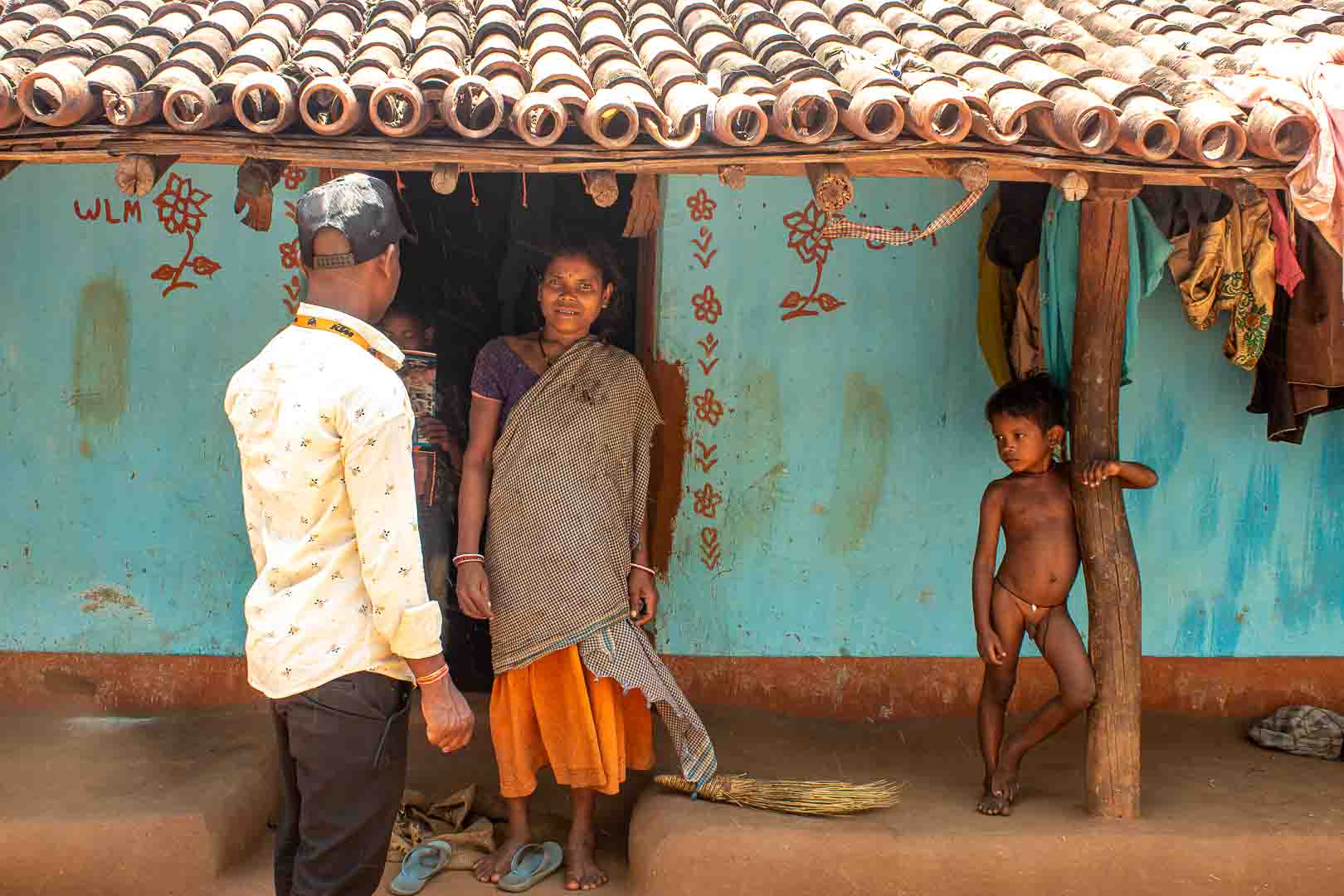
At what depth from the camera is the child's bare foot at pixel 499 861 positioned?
4.50m

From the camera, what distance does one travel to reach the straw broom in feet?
15.0

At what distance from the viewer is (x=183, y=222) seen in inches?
209

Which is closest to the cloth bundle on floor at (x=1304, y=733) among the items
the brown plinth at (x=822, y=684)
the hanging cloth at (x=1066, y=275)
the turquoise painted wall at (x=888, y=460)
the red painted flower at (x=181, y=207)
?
the brown plinth at (x=822, y=684)

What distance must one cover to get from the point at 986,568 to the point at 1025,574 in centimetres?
→ 14

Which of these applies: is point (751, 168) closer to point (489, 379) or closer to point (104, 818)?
point (489, 379)

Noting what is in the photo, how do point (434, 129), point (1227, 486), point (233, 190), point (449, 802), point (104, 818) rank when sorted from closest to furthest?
point (434, 129) → point (104, 818) → point (449, 802) → point (233, 190) → point (1227, 486)

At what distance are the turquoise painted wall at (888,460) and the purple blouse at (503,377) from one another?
97 cm

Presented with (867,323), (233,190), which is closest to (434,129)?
(233,190)

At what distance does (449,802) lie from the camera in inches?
192

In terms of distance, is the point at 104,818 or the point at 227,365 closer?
the point at 104,818

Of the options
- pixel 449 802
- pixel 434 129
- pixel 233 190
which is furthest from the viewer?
pixel 233 190

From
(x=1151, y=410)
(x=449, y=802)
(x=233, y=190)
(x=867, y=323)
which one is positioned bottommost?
(x=449, y=802)

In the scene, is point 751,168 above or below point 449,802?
above

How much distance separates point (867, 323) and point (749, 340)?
51cm
